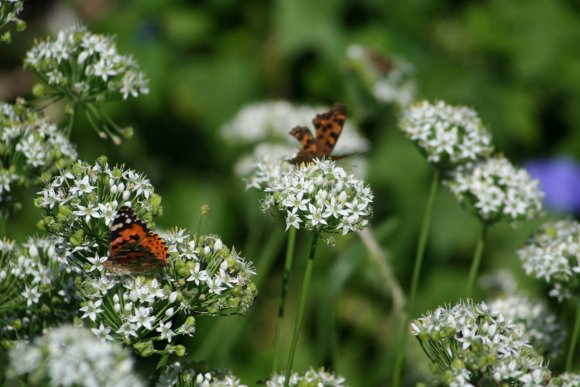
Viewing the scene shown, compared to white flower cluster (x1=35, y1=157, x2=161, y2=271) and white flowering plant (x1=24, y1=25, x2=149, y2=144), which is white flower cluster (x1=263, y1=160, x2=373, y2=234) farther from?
white flowering plant (x1=24, y1=25, x2=149, y2=144)

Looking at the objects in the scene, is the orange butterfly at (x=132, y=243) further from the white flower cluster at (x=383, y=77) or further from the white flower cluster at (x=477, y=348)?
the white flower cluster at (x=383, y=77)

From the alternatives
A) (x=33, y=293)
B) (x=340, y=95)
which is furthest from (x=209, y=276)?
(x=340, y=95)

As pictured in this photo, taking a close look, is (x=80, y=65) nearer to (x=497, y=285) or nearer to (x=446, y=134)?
(x=446, y=134)

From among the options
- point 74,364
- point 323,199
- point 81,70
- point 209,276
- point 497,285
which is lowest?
point 74,364

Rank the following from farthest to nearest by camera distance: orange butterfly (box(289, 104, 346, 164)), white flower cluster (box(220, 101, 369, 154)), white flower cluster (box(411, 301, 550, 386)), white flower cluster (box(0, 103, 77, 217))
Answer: white flower cluster (box(220, 101, 369, 154)), orange butterfly (box(289, 104, 346, 164)), white flower cluster (box(0, 103, 77, 217)), white flower cluster (box(411, 301, 550, 386))

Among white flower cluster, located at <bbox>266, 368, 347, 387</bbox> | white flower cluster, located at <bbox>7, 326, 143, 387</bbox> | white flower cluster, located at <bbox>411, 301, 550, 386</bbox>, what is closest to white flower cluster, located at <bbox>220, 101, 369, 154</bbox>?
white flower cluster, located at <bbox>266, 368, 347, 387</bbox>

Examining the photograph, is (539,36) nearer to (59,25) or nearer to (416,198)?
(416,198)

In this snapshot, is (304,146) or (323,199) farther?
(304,146)
